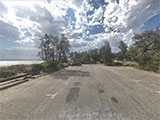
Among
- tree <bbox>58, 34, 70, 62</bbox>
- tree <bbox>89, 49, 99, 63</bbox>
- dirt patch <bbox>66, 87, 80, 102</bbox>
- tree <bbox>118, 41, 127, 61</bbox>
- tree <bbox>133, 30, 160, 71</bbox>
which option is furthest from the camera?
tree <bbox>89, 49, 99, 63</bbox>

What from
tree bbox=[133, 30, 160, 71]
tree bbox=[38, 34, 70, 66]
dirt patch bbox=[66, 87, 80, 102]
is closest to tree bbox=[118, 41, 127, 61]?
tree bbox=[133, 30, 160, 71]

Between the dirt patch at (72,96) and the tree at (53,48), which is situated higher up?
the tree at (53,48)

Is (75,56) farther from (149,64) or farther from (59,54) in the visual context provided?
(149,64)

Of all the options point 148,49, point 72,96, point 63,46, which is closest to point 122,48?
point 148,49

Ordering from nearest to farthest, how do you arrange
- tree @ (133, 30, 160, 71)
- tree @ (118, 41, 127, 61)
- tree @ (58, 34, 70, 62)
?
tree @ (133, 30, 160, 71) → tree @ (58, 34, 70, 62) → tree @ (118, 41, 127, 61)

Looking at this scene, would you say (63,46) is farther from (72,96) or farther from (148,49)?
(148,49)

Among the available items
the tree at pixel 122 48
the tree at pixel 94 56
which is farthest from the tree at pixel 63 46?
the tree at pixel 94 56

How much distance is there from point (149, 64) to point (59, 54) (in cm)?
1843

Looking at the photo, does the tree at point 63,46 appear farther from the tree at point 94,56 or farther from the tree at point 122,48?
the tree at point 94,56

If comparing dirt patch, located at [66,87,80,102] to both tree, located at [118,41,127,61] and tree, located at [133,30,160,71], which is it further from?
tree, located at [118,41,127,61]

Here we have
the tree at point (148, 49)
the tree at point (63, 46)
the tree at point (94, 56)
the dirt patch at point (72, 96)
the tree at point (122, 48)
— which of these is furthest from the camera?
the tree at point (94, 56)

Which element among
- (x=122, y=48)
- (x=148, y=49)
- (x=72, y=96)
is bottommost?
(x=72, y=96)

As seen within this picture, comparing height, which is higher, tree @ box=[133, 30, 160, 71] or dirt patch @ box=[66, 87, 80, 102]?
tree @ box=[133, 30, 160, 71]

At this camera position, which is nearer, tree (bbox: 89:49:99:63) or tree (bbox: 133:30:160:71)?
tree (bbox: 133:30:160:71)
